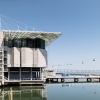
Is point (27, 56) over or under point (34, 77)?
over

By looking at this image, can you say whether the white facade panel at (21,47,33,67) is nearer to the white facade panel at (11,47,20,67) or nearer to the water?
the white facade panel at (11,47,20,67)

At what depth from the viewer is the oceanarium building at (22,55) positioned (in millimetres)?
63312

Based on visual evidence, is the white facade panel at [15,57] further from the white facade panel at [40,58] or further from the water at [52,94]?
the water at [52,94]

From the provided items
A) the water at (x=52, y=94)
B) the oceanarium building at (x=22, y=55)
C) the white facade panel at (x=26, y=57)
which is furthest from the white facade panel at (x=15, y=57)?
the water at (x=52, y=94)

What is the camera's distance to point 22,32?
61.9 metres

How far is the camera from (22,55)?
65375mm

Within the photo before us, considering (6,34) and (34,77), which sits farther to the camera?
(34,77)

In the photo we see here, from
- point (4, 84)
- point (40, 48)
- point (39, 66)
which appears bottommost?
point (4, 84)

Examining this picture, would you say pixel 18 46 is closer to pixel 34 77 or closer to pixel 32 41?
pixel 32 41

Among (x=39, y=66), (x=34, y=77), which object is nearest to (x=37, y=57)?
(x=39, y=66)

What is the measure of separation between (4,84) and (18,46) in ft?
35.3

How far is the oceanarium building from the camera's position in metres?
63.3

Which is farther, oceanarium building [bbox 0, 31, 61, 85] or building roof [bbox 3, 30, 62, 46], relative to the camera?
oceanarium building [bbox 0, 31, 61, 85]

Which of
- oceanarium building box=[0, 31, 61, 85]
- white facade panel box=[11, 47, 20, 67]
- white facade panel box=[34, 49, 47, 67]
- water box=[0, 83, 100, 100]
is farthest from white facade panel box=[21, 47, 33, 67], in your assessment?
water box=[0, 83, 100, 100]
